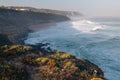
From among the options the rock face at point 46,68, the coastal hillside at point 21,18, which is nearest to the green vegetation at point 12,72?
the rock face at point 46,68

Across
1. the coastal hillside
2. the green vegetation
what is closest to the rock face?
the green vegetation

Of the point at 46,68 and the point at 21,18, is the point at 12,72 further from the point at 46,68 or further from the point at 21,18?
the point at 21,18

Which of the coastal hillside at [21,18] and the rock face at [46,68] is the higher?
the rock face at [46,68]

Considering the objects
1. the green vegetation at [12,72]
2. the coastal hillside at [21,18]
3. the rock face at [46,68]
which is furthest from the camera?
the coastal hillside at [21,18]

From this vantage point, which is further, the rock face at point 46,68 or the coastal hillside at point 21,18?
the coastal hillside at point 21,18

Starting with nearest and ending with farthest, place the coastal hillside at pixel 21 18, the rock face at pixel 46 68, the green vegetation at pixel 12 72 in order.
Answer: the green vegetation at pixel 12 72 < the rock face at pixel 46 68 < the coastal hillside at pixel 21 18

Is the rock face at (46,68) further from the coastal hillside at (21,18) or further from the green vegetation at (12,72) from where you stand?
the coastal hillside at (21,18)

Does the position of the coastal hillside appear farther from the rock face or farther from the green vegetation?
the green vegetation

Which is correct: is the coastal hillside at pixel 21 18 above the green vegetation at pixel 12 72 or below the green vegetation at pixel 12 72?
below

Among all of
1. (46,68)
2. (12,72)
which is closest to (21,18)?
(46,68)
